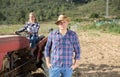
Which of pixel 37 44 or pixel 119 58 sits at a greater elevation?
pixel 37 44

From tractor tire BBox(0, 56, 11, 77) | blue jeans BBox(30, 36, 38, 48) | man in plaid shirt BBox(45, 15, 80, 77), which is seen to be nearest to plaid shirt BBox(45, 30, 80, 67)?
man in plaid shirt BBox(45, 15, 80, 77)

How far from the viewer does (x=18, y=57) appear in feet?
23.7

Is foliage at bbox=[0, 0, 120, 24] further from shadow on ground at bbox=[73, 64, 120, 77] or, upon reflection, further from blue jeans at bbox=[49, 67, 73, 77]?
blue jeans at bbox=[49, 67, 73, 77]

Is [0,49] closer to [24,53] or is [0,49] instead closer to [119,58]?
[24,53]

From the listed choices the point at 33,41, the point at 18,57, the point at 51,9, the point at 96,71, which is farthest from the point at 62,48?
the point at 51,9

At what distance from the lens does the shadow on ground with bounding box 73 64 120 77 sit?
8.69 meters

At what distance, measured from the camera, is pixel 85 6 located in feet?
256

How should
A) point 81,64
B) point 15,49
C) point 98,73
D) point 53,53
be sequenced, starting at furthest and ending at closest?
point 81,64 → point 98,73 → point 15,49 → point 53,53

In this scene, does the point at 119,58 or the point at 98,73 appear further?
the point at 119,58

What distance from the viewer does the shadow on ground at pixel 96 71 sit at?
8.69m

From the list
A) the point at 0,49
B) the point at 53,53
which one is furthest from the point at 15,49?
the point at 53,53

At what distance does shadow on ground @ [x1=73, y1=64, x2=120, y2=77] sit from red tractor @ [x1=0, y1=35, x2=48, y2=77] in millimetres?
1340

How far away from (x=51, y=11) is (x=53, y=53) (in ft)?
189

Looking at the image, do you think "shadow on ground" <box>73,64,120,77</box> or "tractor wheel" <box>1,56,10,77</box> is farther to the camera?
"shadow on ground" <box>73,64,120,77</box>
